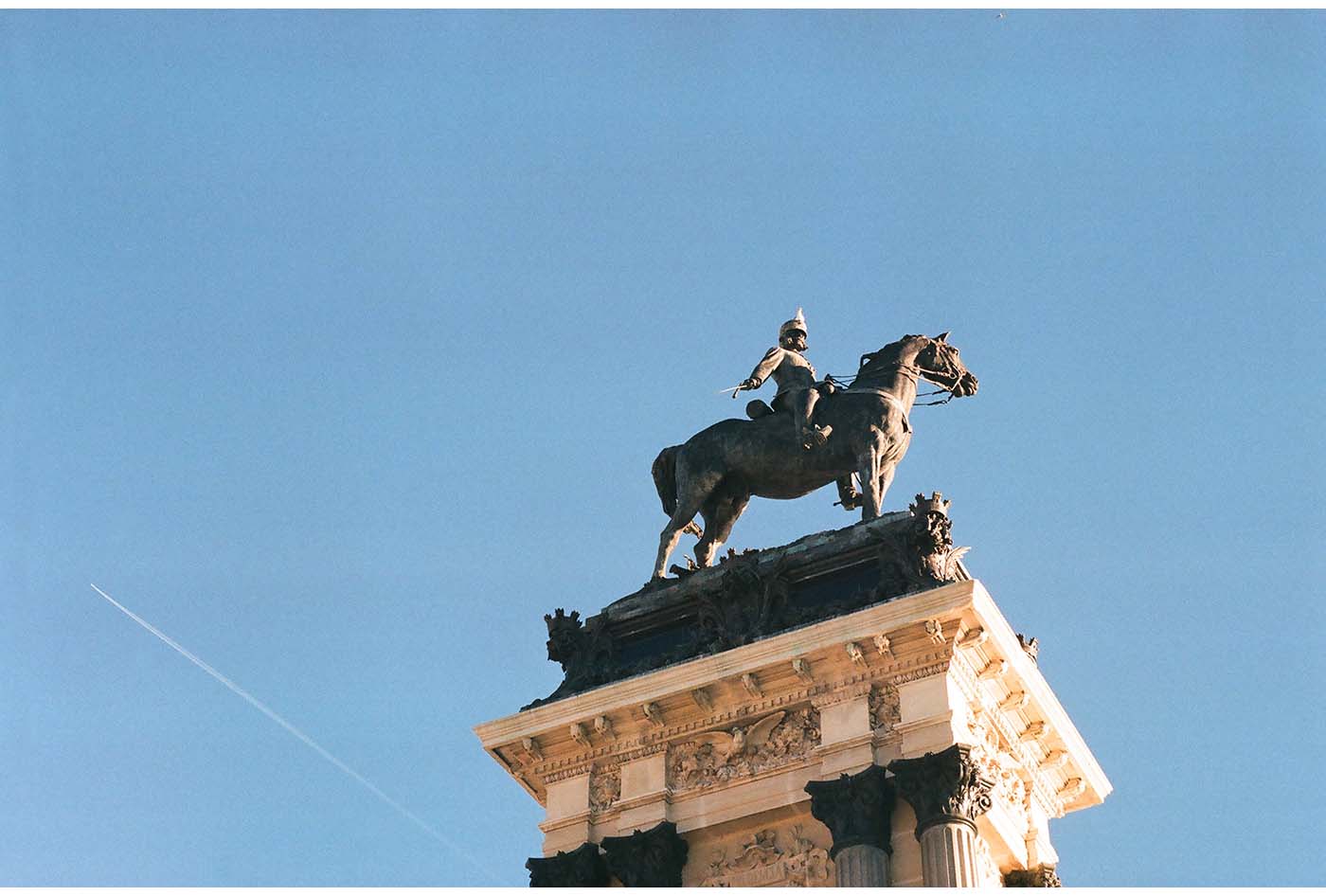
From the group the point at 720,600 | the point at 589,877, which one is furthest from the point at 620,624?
the point at 589,877

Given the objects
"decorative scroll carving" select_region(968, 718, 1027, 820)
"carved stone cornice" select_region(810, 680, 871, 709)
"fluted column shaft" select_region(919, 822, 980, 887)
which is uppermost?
"carved stone cornice" select_region(810, 680, 871, 709)

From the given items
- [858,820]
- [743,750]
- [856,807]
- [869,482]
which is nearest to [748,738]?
[743,750]

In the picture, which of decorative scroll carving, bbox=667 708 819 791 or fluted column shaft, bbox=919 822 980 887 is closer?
fluted column shaft, bbox=919 822 980 887

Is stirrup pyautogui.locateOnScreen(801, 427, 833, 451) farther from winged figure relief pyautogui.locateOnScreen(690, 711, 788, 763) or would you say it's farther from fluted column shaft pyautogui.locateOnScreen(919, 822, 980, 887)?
fluted column shaft pyautogui.locateOnScreen(919, 822, 980, 887)

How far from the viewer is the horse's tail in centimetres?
3834

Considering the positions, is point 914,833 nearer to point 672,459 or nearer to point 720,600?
point 720,600

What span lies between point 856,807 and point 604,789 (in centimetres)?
430

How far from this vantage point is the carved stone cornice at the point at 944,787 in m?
30.9

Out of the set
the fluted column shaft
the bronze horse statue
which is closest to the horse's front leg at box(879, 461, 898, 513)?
the bronze horse statue

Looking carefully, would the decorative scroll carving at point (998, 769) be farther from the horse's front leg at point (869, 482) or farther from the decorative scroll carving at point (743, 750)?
the horse's front leg at point (869, 482)

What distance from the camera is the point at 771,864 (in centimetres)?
3238

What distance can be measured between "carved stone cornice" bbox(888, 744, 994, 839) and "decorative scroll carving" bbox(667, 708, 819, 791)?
1864 millimetres

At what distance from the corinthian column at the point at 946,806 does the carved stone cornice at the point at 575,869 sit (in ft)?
14.6

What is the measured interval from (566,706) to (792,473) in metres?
5.34
